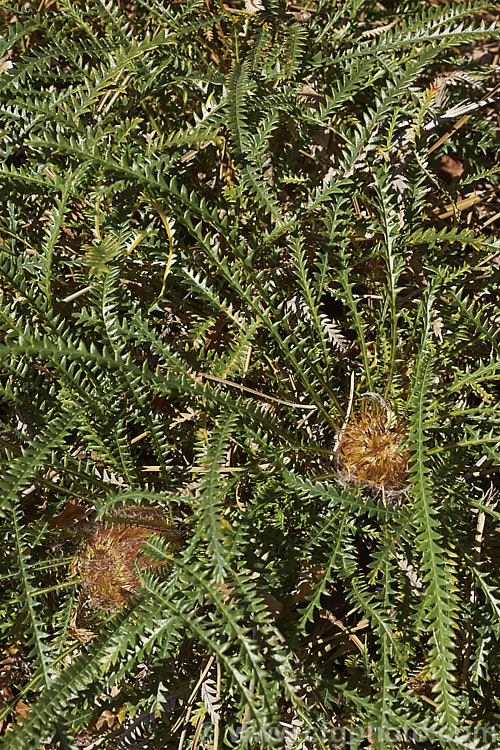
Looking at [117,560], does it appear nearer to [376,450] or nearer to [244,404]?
[244,404]

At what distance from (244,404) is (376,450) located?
0.31m

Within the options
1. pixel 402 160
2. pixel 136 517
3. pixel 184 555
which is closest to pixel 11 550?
pixel 136 517

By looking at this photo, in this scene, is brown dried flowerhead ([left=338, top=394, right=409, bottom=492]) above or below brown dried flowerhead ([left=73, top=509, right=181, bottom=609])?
above

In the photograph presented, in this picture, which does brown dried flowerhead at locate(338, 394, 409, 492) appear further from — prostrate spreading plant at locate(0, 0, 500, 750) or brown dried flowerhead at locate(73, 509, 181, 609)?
brown dried flowerhead at locate(73, 509, 181, 609)

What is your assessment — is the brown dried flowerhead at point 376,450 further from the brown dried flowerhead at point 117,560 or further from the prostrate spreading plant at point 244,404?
the brown dried flowerhead at point 117,560

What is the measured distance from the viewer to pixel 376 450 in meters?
1.41

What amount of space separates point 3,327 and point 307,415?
2.22ft

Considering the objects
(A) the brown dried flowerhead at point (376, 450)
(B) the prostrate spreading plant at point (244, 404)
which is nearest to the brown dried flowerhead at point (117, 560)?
(B) the prostrate spreading plant at point (244, 404)

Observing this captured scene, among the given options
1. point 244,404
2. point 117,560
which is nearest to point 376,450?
point 244,404

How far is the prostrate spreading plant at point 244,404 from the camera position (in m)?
1.18

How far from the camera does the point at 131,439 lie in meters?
1.53

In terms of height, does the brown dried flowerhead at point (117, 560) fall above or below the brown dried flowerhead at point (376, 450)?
below

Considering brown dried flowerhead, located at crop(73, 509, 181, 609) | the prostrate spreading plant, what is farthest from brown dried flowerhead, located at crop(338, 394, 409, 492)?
brown dried flowerhead, located at crop(73, 509, 181, 609)

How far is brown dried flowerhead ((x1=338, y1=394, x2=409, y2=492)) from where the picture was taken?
1400mm
